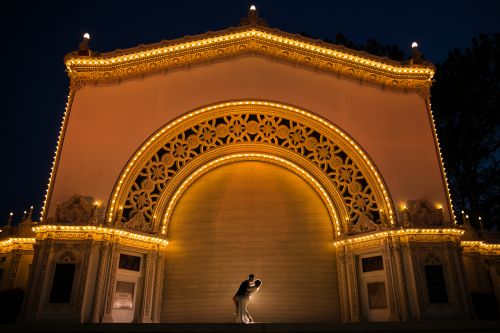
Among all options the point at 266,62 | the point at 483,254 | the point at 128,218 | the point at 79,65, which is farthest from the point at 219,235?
the point at 483,254

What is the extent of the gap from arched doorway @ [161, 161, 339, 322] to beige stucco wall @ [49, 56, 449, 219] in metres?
2.93

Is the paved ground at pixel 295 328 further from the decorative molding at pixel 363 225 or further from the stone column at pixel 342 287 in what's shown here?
the decorative molding at pixel 363 225

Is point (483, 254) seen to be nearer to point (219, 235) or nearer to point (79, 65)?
point (219, 235)

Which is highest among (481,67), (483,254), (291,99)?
(481,67)

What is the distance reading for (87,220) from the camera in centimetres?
1318

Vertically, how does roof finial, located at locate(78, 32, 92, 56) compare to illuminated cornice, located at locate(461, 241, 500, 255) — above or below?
above

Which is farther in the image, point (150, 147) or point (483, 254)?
point (483, 254)

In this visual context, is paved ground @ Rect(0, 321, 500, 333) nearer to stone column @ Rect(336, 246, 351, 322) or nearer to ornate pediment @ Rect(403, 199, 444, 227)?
ornate pediment @ Rect(403, 199, 444, 227)

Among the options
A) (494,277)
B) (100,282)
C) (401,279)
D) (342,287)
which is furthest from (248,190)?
(494,277)

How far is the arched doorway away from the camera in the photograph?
46.4ft

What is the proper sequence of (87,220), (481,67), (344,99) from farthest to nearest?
(481,67) → (344,99) → (87,220)

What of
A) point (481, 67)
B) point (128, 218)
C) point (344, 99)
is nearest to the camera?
point (128, 218)

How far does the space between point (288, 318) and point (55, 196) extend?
9560 mm

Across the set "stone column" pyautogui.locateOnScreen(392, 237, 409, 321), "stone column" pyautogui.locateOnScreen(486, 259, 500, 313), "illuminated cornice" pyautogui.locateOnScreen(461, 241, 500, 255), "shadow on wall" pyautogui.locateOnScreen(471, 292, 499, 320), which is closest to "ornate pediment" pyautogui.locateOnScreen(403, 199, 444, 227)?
"stone column" pyautogui.locateOnScreen(392, 237, 409, 321)
